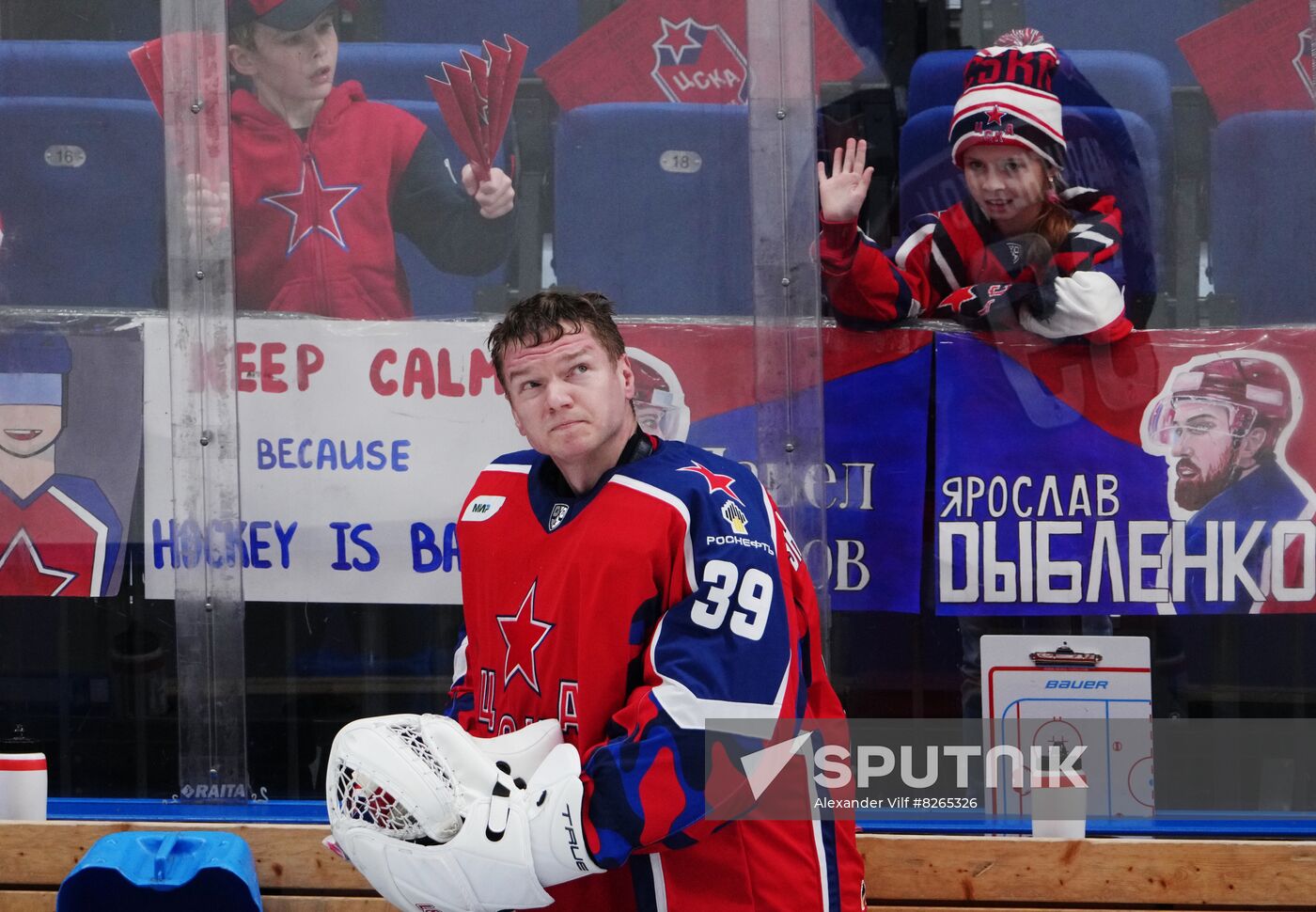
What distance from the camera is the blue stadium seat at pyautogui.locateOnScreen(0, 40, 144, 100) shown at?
2.78 m

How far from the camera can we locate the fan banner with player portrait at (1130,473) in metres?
2.70

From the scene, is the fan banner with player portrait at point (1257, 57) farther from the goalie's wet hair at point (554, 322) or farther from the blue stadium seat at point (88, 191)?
the blue stadium seat at point (88, 191)

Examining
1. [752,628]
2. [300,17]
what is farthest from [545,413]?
[300,17]

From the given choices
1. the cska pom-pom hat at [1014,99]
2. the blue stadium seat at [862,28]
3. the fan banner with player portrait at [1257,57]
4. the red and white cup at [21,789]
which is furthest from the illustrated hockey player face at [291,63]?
the fan banner with player portrait at [1257,57]

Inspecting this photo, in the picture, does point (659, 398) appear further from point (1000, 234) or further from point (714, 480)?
point (714, 480)

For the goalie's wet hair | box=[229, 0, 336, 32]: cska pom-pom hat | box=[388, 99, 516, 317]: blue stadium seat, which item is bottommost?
the goalie's wet hair

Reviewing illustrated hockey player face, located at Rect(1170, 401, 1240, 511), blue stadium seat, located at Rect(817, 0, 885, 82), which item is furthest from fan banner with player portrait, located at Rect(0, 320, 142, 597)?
illustrated hockey player face, located at Rect(1170, 401, 1240, 511)

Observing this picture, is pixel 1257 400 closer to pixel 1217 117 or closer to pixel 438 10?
pixel 1217 117

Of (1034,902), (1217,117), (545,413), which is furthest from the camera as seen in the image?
(1217,117)

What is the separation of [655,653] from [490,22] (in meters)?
1.55

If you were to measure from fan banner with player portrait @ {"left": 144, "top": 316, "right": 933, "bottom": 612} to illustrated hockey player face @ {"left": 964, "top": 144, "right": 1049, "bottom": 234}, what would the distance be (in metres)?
0.28

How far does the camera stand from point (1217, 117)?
2.70 m

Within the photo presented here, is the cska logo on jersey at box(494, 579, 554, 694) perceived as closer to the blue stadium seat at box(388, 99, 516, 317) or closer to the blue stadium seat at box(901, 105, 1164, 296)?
the blue stadium seat at box(388, 99, 516, 317)

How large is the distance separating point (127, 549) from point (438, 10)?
1272 mm
